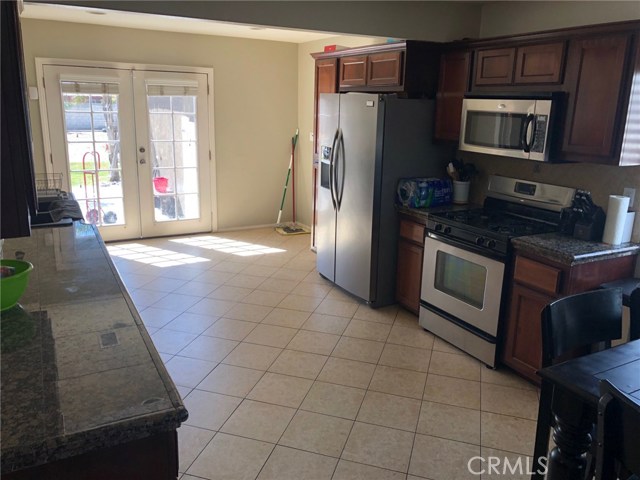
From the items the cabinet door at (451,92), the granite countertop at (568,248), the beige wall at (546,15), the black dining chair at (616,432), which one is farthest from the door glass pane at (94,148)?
the black dining chair at (616,432)

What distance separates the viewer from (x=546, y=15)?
139 inches

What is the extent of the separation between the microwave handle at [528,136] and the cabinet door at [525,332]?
84cm

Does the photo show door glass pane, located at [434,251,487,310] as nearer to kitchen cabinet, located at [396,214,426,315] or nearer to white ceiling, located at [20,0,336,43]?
kitchen cabinet, located at [396,214,426,315]

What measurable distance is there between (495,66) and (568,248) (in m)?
1.33

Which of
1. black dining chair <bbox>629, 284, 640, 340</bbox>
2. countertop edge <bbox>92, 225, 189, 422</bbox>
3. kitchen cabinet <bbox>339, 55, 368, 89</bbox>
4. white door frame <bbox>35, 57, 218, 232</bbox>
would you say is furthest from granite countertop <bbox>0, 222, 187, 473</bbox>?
white door frame <bbox>35, 57, 218, 232</bbox>

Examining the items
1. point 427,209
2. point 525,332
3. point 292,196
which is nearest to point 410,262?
point 427,209

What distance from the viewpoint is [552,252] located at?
2.71m

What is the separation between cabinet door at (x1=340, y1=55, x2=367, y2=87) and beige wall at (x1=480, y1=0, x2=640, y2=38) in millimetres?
1015

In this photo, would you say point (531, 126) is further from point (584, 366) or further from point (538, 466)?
point (538, 466)

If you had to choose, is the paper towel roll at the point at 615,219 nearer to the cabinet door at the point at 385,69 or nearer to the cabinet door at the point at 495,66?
the cabinet door at the point at 495,66

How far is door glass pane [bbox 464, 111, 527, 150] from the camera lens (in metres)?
3.08

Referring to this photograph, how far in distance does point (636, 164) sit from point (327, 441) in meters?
2.22

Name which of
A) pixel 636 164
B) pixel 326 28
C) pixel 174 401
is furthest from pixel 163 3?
pixel 636 164

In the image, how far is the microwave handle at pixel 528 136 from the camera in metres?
2.95
